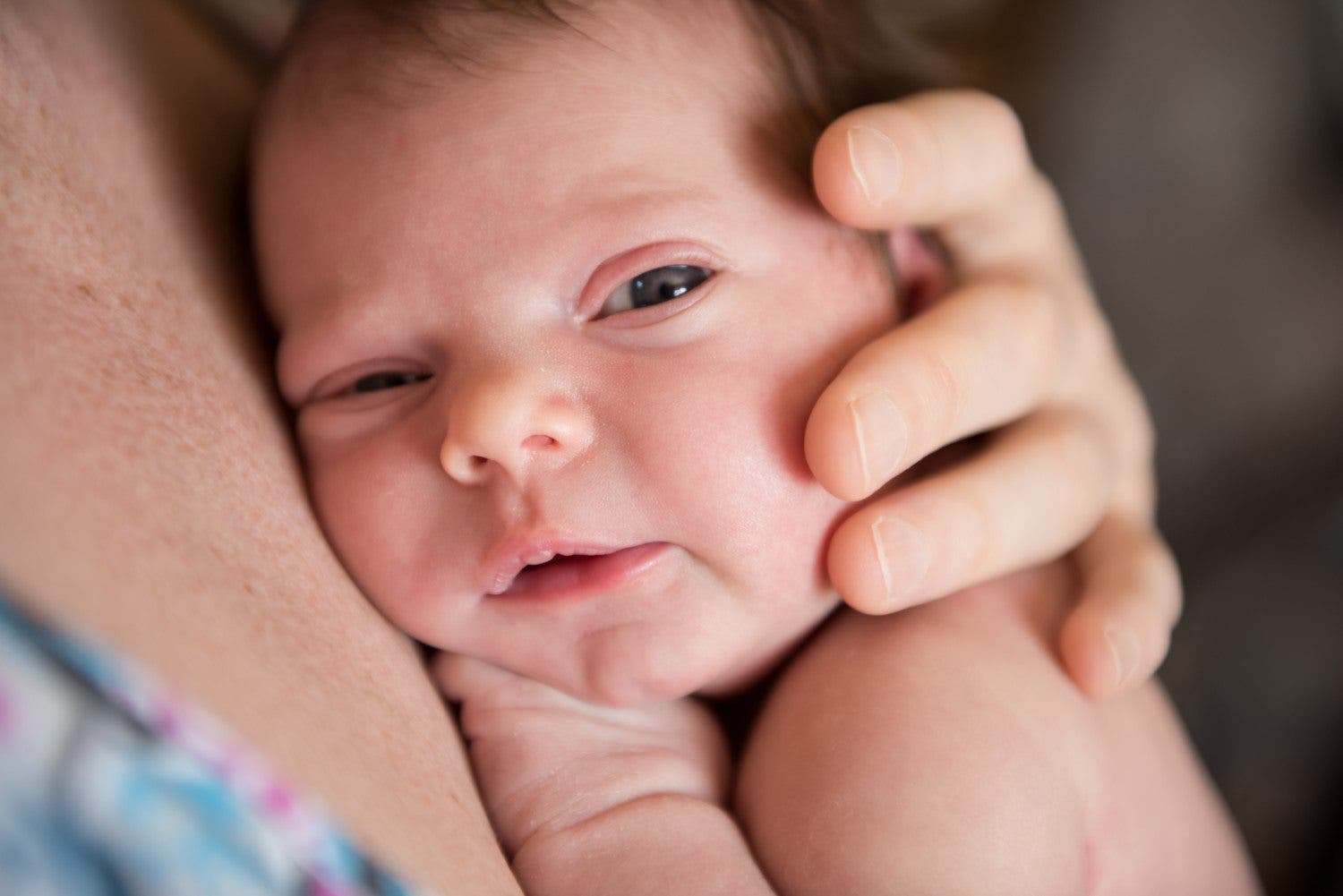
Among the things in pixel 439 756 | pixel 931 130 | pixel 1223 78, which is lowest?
pixel 1223 78

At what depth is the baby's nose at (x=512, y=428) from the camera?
0.86 metres

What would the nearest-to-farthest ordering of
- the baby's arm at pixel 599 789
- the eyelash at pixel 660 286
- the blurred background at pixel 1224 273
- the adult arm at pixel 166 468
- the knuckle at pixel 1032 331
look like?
the adult arm at pixel 166 468
the baby's arm at pixel 599 789
the eyelash at pixel 660 286
the knuckle at pixel 1032 331
the blurred background at pixel 1224 273

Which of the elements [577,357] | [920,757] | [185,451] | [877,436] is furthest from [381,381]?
[920,757]

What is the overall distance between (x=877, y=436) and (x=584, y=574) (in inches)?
10.3

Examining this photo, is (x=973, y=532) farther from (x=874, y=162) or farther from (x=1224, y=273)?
(x=1224, y=273)

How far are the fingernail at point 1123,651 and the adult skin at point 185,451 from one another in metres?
0.01

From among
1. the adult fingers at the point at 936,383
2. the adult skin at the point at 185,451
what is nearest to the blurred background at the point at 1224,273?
the adult skin at the point at 185,451

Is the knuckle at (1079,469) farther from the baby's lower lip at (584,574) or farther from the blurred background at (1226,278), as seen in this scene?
the blurred background at (1226,278)

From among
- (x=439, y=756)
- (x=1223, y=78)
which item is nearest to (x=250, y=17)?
(x=439, y=756)

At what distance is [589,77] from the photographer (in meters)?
0.94

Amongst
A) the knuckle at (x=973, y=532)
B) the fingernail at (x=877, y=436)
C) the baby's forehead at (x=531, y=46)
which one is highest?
the baby's forehead at (x=531, y=46)

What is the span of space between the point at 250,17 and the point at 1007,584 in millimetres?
1179

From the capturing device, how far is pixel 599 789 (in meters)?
0.92

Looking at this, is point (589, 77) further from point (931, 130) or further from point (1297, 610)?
point (1297, 610)
